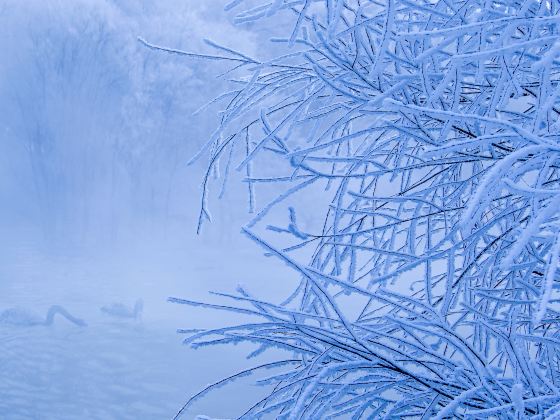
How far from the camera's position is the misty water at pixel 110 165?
20188 mm

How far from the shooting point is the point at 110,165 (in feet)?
96.9

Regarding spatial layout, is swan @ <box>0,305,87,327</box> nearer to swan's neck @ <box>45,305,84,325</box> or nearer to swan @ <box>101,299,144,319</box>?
swan's neck @ <box>45,305,84,325</box>

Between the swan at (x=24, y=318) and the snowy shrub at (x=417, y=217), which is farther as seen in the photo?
the swan at (x=24, y=318)

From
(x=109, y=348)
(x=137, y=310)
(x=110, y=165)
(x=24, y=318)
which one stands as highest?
(x=110, y=165)

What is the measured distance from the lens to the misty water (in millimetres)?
20188

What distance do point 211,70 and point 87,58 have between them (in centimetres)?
508

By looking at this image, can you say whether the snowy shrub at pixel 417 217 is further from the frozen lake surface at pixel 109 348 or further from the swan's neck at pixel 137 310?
the swan's neck at pixel 137 310

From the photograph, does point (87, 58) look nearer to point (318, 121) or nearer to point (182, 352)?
point (182, 352)

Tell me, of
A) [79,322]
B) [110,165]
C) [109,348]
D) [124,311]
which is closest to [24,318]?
[79,322]

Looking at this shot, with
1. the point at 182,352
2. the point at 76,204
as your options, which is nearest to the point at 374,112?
the point at 182,352

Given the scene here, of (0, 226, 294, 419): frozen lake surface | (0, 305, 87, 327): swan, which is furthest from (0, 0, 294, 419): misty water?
(0, 305, 87, 327): swan

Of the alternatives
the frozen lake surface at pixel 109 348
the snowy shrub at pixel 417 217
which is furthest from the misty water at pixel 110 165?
the snowy shrub at pixel 417 217

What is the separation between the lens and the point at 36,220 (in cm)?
3206

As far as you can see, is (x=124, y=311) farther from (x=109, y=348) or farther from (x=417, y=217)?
→ (x=417, y=217)
